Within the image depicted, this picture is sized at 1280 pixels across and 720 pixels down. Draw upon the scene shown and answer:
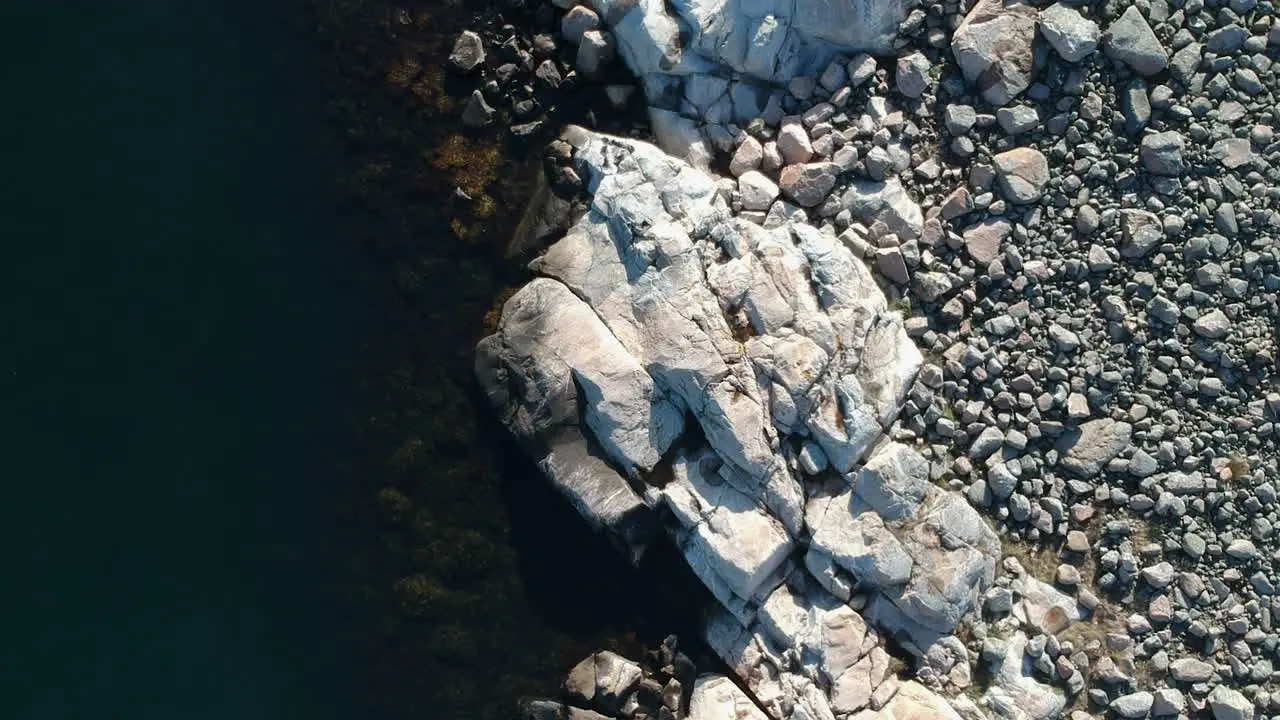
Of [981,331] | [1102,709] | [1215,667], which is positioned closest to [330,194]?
[981,331]

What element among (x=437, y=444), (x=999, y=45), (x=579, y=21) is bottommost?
(x=437, y=444)

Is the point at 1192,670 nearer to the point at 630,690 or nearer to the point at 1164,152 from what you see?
the point at 1164,152

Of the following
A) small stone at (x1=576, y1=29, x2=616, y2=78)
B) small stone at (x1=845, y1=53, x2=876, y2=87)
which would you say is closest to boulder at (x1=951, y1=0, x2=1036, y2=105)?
small stone at (x1=845, y1=53, x2=876, y2=87)

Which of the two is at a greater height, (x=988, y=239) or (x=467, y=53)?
(x=467, y=53)

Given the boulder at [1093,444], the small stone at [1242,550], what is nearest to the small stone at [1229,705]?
the small stone at [1242,550]

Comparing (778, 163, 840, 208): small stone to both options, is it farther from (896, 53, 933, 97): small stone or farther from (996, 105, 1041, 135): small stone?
(996, 105, 1041, 135): small stone

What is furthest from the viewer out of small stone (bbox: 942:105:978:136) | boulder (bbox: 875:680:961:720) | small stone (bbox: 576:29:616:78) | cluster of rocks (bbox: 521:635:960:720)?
small stone (bbox: 576:29:616:78)

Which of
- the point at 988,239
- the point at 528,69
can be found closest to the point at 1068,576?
the point at 988,239
